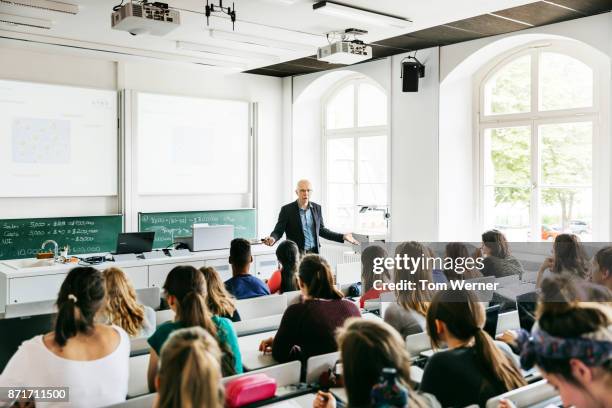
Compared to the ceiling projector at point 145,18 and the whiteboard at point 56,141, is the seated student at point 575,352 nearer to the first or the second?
the ceiling projector at point 145,18

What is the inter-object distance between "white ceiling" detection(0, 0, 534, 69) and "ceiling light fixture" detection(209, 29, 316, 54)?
0.18 ft

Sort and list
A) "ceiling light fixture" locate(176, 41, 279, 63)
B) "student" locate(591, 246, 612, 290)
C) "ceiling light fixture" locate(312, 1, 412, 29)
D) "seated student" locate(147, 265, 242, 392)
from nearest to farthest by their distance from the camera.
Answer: "seated student" locate(147, 265, 242, 392)
"student" locate(591, 246, 612, 290)
"ceiling light fixture" locate(312, 1, 412, 29)
"ceiling light fixture" locate(176, 41, 279, 63)

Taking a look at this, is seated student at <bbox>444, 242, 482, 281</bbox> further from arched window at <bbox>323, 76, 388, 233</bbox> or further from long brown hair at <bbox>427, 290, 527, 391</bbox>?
arched window at <bbox>323, 76, 388, 233</bbox>

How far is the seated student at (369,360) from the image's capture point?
174cm

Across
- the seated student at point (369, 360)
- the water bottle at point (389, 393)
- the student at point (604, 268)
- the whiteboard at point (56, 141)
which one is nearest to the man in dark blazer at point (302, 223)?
the whiteboard at point (56, 141)

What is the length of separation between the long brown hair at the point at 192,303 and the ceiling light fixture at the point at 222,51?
364 cm

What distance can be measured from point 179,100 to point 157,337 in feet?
17.7

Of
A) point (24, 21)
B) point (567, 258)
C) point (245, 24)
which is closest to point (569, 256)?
point (567, 258)

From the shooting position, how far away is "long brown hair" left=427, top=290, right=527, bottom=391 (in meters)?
2.22

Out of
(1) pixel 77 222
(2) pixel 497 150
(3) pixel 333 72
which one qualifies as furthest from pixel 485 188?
(1) pixel 77 222

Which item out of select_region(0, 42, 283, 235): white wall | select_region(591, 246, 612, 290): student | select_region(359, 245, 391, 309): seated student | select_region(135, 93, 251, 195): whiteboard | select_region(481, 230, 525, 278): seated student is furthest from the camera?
select_region(135, 93, 251, 195): whiteboard

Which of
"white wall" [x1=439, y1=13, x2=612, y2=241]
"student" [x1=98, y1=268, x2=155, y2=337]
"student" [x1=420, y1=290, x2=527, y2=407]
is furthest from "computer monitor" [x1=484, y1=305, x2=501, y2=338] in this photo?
"white wall" [x1=439, y1=13, x2=612, y2=241]

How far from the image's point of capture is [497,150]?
6.39 meters

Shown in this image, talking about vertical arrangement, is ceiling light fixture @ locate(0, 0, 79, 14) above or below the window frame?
above
